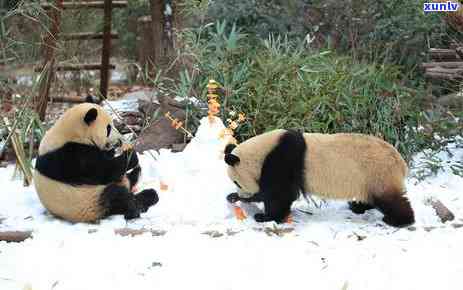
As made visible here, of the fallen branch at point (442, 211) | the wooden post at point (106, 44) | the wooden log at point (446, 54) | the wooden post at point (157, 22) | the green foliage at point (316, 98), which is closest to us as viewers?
the fallen branch at point (442, 211)

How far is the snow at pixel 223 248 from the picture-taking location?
3.43m

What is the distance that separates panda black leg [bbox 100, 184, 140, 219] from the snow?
0.25 ft

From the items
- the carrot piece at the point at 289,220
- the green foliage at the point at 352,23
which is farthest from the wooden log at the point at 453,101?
the carrot piece at the point at 289,220

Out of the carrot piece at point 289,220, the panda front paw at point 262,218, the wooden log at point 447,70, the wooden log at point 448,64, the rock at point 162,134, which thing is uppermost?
the wooden log at point 448,64

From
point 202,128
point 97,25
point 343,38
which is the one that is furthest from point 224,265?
point 97,25

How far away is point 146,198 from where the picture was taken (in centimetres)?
454

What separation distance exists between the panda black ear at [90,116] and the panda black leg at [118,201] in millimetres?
480

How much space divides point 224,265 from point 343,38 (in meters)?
5.36

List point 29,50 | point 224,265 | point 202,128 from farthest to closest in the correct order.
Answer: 1. point 29,50
2. point 202,128
3. point 224,265

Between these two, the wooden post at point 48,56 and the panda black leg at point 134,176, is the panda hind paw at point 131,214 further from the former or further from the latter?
the wooden post at point 48,56

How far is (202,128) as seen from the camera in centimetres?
536

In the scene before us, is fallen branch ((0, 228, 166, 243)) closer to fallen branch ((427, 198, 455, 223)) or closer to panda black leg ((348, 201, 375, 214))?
panda black leg ((348, 201, 375, 214))

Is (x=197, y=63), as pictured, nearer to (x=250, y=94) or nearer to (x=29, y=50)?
(x=250, y=94)

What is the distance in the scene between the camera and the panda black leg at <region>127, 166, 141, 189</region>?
15.6ft
